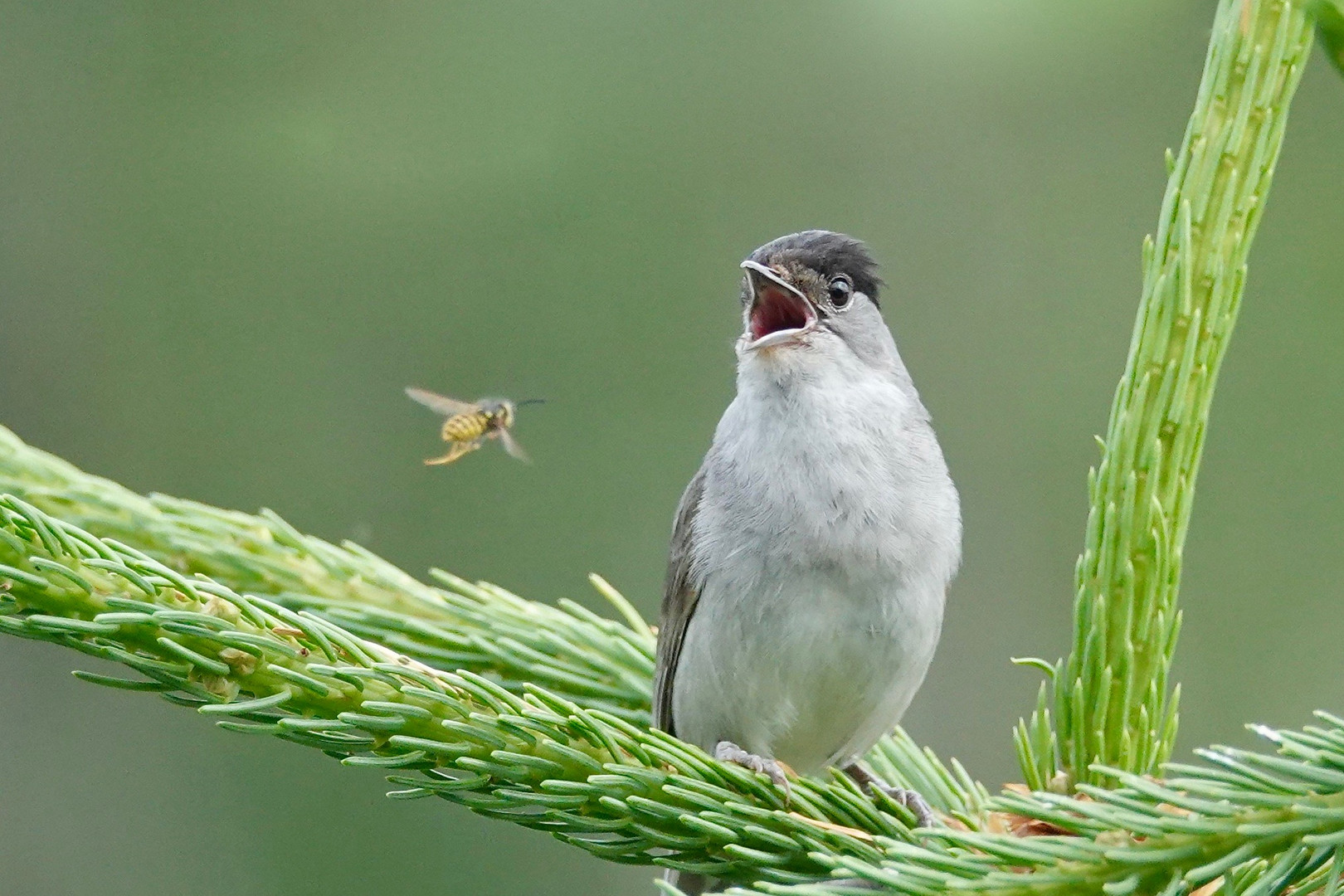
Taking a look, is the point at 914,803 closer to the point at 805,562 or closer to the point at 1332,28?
the point at 805,562

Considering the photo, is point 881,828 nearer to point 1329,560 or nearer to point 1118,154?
point 1329,560

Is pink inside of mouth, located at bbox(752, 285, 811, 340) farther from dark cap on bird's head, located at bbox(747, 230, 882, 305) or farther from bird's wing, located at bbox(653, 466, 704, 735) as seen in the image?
bird's wing, located at bbox(653, 466, 704, 735)

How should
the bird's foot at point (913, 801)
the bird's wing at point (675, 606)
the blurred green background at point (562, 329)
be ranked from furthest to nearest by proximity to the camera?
the blurred green background at point (562, 329) < the bird's wing at point (675, 606) < the bird's foot at point (913, 801)

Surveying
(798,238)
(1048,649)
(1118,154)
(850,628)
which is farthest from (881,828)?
(1118,154)

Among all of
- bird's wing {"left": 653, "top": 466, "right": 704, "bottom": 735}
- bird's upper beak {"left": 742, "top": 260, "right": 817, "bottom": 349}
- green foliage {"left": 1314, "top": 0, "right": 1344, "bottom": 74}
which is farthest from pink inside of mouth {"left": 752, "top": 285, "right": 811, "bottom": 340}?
green foliage {"left": 1314, "top": 0, "right": 1344, "bottom": 74}

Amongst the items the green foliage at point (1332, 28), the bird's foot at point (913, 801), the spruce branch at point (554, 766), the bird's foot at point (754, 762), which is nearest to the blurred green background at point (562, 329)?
the bird's foot at point (754, 762)

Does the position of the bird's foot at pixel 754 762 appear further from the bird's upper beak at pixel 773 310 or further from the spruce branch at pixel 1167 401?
the bird's upper beak at pixel 773 310

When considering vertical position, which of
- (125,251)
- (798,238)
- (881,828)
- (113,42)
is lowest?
(881,828)
